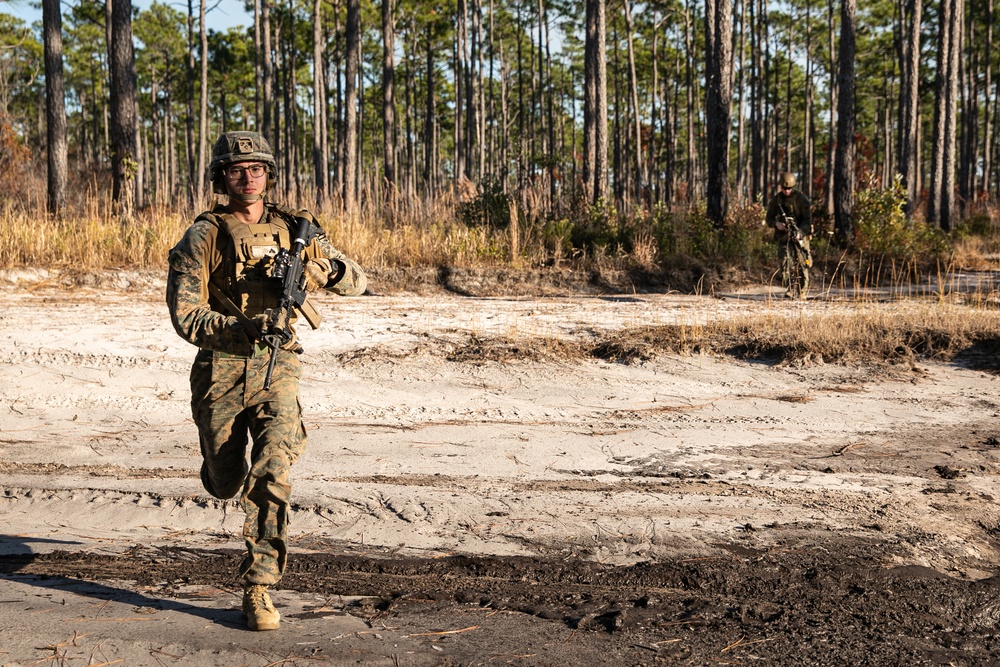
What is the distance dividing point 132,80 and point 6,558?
41.9 feet

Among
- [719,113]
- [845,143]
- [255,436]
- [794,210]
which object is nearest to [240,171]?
[255,436]

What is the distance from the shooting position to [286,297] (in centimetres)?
307

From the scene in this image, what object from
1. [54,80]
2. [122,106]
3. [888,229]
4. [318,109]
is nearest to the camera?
[122,106]

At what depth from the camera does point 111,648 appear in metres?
2.94

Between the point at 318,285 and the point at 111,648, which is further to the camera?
the point at 318,285

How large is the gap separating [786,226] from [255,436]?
9.71m

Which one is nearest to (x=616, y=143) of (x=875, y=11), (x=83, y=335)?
(x=875, y=11)

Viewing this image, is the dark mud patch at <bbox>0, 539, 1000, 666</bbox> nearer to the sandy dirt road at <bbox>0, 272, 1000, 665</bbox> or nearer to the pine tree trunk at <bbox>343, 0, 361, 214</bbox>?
the sandy dirt road at <bbox>0, 272, 1000, 665</bbox>

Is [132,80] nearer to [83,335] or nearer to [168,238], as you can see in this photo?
[168,238]

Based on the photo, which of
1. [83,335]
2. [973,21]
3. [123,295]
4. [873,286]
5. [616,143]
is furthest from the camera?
[616,143]

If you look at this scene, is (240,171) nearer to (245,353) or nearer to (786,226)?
(245,353)

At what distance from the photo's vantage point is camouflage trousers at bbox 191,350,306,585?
10.4ft

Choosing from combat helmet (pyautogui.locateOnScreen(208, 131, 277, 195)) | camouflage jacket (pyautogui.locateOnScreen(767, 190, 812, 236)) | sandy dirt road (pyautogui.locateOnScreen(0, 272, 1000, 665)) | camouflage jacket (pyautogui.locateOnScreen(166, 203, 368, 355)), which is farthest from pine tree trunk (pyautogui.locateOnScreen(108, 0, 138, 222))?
camouflage jacket (pyautogui.locateOnScreen(166, 203, 368, 355))

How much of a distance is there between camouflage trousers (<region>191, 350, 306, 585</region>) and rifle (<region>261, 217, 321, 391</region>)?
0.30 feet
